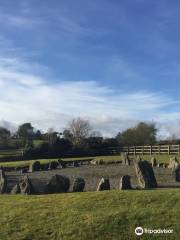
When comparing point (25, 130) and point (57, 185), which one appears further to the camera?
point (25, 130)

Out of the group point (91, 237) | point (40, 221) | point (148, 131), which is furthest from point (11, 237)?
point (148, 131)

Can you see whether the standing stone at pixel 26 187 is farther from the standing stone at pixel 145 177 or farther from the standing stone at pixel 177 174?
the standing stone at pixel 177 174

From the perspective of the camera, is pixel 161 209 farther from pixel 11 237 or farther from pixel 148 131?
pixel 148 131

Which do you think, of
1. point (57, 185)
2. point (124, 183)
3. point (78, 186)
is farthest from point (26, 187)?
point (124, 183)

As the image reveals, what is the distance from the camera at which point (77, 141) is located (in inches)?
3226

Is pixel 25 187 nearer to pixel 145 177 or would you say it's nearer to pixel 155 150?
pixel 145 177

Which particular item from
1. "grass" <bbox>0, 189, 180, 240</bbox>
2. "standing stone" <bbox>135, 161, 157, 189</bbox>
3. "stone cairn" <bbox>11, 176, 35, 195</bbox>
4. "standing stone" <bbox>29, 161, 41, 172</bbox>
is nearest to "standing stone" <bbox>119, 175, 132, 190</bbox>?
"standing stone" <bbox>135, 161, 157, 189</bbox>

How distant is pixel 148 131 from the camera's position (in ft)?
285

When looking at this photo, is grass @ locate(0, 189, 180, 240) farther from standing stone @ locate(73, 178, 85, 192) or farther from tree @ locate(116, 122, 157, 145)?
tree @ locate(116, 122, 157, 145)

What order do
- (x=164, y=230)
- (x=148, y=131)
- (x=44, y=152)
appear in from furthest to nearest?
(x=148, y=131), (x=44, y=152), (x=164, y=230)

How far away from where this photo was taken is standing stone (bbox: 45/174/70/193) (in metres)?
19.7

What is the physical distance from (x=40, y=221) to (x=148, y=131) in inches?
2905

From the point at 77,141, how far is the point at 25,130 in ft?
140

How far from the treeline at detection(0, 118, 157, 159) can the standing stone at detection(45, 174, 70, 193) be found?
44.6 meters
